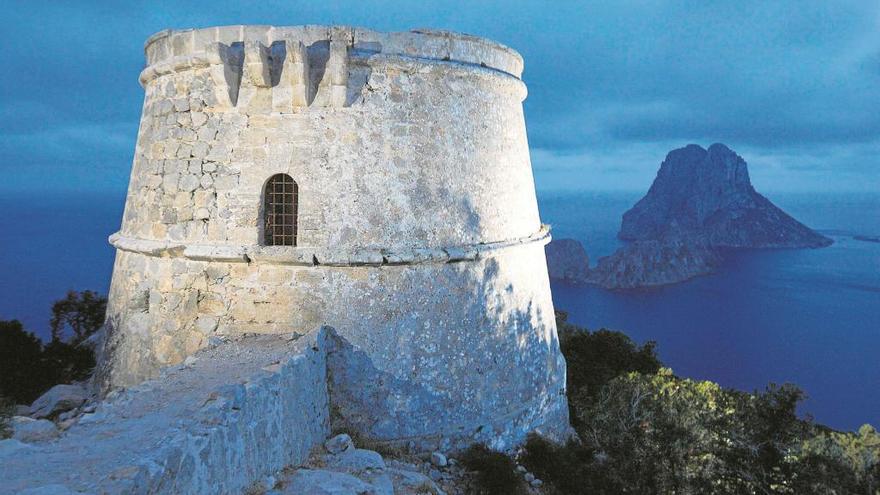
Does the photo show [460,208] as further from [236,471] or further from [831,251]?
[831,251]

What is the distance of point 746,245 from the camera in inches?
4063

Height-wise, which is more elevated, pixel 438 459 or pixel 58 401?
pixel 58 401

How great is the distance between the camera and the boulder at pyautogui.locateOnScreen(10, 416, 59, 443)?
4779mm

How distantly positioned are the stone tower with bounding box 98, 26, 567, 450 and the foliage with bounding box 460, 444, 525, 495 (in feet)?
1.40

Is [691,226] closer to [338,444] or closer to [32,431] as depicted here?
[338,444]

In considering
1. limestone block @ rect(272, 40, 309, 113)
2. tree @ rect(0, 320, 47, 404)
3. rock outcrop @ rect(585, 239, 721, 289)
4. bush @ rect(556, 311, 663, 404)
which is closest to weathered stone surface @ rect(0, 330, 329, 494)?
limestone block @ rect(272, 40, 309, 113)

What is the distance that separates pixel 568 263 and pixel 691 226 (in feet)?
124

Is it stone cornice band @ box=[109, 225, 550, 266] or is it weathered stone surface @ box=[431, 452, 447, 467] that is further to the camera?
weathered stone surface @ box=[431, 452, 447, 467]

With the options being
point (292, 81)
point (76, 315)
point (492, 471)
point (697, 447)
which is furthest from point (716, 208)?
point (292, 81)

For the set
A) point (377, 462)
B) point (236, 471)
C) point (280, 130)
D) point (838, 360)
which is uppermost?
point (280, 130)

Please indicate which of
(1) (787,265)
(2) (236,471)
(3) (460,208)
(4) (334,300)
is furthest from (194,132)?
(1) (787,265)

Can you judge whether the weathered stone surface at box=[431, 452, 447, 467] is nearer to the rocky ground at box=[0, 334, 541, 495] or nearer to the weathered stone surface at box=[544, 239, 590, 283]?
the rocky ground at box=[0, 334, 541, 495]

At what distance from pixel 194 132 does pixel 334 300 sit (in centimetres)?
307

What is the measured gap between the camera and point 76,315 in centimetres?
1586
